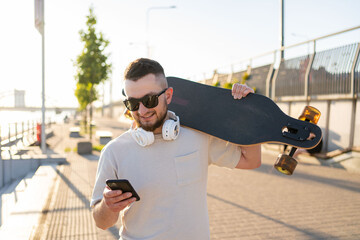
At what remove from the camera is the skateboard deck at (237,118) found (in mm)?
2164

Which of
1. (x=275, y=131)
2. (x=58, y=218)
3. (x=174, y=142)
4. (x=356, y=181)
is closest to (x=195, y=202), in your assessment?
(x=174, y=142)

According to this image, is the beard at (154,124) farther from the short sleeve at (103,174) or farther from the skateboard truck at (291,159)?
the skateboard truck at (291,159)

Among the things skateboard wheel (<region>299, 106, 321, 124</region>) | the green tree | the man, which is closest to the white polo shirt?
the man

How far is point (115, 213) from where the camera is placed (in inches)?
A: 67.3

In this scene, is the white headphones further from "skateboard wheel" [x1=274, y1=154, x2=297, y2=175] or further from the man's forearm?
"skateboard wheel" [x1=274, y1=154, x2=297, y2=175]

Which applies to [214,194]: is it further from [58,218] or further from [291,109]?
[291,109]

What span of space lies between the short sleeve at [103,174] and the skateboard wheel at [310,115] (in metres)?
1.29

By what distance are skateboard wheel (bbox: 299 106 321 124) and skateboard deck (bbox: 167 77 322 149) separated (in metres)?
0.03

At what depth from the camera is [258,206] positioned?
593 cm

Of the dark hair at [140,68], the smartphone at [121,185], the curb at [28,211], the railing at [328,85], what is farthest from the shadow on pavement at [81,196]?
the railing at [328,85]

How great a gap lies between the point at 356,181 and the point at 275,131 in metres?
7.33

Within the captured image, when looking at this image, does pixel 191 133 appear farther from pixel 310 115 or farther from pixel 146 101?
pixel 310 115

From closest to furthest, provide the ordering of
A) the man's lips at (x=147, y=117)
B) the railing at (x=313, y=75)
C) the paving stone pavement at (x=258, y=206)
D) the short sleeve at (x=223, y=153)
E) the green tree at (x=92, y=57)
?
the man's lips at (x=147, y=117), the short sleeve at (x=223, y=153), the paving stone pavement at (x=258, y=206), the railing at (x=313, y=75), the green tree at (x=92, y=57)

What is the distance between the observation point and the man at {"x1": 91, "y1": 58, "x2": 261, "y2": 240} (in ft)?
5.90
